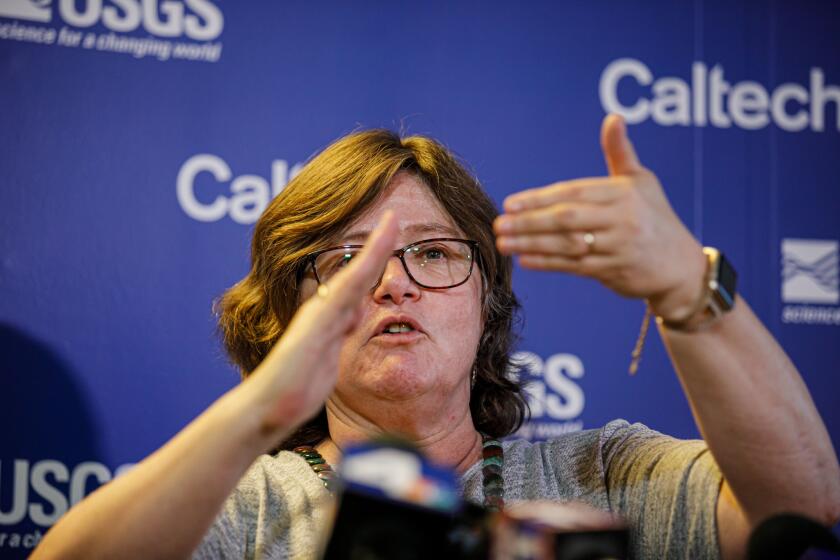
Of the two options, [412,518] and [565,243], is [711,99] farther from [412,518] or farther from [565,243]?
[412,518]

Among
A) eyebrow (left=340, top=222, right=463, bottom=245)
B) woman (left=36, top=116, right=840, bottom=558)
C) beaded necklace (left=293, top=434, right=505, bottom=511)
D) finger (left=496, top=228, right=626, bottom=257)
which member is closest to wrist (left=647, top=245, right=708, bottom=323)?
woman (left=36, top=116, right=840, bottom=558)

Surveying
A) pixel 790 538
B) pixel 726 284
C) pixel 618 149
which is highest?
pixel 618 149

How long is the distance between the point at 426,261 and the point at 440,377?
0.21 meters

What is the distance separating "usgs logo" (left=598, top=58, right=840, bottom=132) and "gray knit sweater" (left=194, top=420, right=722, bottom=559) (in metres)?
1.15

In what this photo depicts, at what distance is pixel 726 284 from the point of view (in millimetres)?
1073

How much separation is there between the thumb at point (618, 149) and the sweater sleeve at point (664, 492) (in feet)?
1.59

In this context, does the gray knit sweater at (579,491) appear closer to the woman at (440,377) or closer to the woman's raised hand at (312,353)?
the woman at (440,377)

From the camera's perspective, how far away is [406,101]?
232 centimetres

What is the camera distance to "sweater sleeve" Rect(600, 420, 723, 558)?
1.28 meters

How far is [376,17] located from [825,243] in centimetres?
134

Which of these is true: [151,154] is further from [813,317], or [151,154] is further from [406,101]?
[813,317]

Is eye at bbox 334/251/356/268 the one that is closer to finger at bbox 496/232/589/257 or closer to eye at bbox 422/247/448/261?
eye at bbox 422/247/448/261

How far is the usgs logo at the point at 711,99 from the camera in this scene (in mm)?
2439

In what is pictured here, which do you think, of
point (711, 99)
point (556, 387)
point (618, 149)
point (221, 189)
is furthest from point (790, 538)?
point (711, 99)
